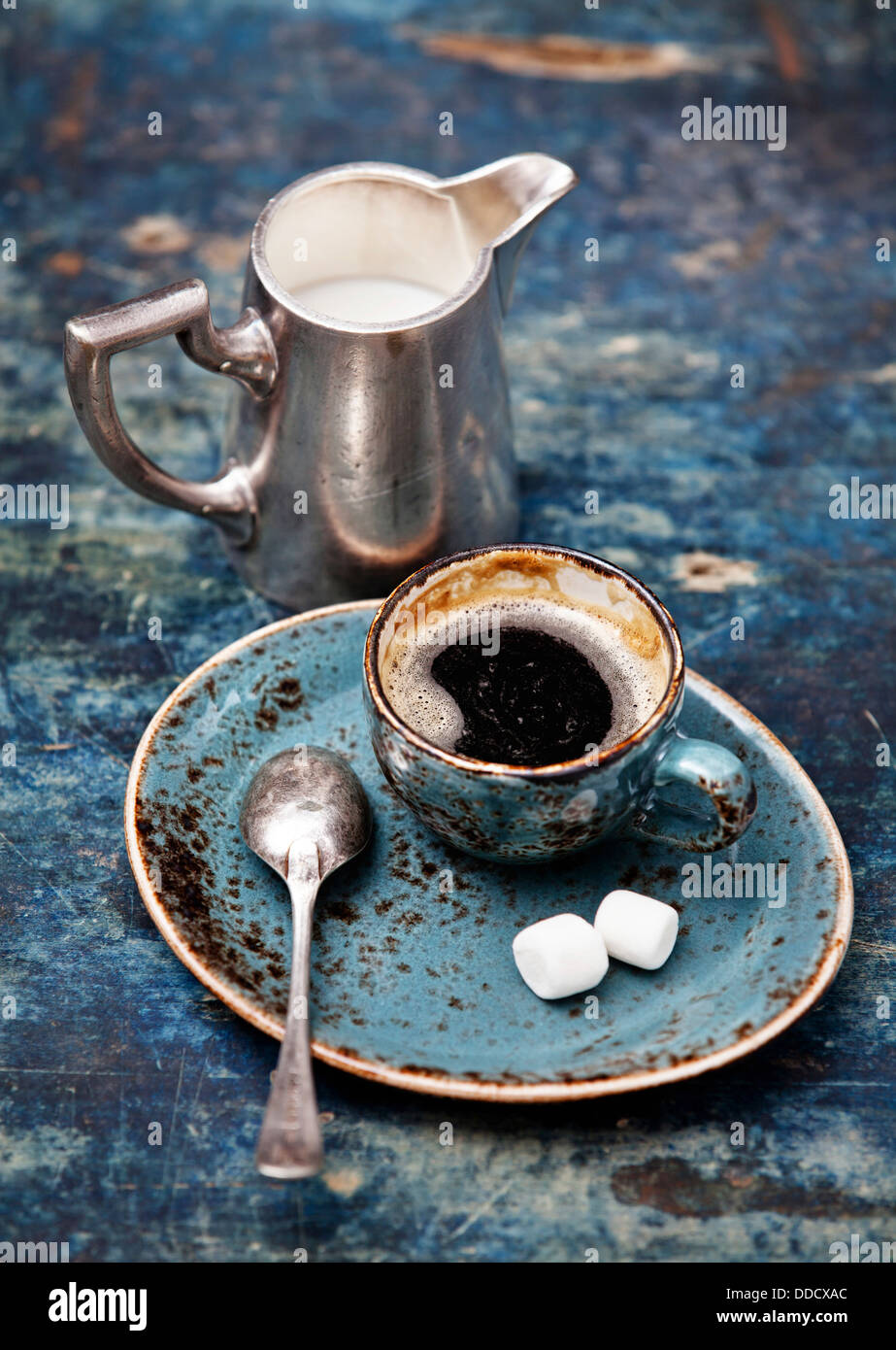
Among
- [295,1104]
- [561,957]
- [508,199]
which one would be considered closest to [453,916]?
[561,957]

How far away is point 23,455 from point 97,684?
0.30 m

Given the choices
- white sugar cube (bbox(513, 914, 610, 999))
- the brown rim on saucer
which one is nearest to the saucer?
white sugar cube (bbox(513, 914, 610, 999))

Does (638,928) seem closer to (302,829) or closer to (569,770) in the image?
(569,770)

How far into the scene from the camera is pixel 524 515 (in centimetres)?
129

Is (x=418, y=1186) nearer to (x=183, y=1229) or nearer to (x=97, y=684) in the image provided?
(x=183, y=1229)

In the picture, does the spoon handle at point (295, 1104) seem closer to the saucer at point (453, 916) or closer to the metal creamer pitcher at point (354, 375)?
the saucer at point (453, 916)

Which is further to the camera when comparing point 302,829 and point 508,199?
point 508,199

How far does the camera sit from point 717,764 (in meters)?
0.88

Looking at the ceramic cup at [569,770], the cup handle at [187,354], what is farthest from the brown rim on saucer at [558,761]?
the cup handle at [187,354]

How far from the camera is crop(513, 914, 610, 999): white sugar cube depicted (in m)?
0.86

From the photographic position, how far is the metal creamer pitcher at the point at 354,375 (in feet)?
3.28

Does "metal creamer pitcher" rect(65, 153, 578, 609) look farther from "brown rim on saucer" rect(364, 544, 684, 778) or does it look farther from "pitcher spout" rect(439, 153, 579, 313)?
"brown rim on saucer" rect(364, 544, 684, 778)

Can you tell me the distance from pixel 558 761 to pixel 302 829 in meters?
0.19

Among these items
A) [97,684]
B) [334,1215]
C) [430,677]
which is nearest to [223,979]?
[334,1215]
